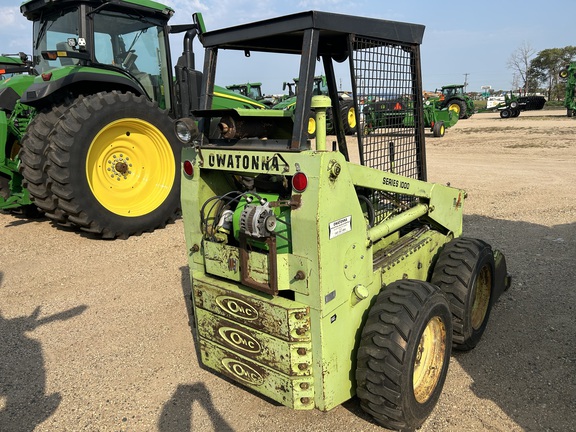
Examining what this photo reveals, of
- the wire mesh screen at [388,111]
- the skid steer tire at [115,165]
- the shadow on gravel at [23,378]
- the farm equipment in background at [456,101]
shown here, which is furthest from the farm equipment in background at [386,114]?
the farm equipment in background at [456,101]

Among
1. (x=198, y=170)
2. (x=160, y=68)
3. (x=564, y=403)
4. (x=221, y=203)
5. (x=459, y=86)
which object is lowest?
(x=564, y=403)

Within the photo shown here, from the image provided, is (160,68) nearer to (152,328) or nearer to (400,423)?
(152,328)

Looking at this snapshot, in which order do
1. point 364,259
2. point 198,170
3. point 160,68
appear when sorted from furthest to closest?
1. point 160,68
2. point 198,170
3. point 364,259

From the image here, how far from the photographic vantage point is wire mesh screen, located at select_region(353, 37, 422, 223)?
289cm

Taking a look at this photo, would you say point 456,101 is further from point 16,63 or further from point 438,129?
point 16,63

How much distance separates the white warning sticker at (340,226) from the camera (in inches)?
92.3

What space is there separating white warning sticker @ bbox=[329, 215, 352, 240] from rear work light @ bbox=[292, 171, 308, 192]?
9.6 inches

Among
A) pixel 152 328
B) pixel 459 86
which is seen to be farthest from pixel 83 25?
pixel 459 86

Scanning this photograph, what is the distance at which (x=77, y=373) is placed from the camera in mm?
3227

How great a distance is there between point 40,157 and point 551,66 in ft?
192

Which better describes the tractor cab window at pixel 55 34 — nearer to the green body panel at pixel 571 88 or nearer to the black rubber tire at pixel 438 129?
the black rubber tire at pixel 438 129

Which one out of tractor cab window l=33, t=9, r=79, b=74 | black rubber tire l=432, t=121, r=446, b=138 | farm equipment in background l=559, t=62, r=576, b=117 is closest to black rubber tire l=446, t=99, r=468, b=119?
farm equipment in background l=559, t=62, r=576, b=117

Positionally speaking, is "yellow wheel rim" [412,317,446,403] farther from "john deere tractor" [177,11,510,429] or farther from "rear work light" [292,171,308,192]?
"rear work light" [292,171,308,192]

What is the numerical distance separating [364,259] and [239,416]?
4.02 ft
